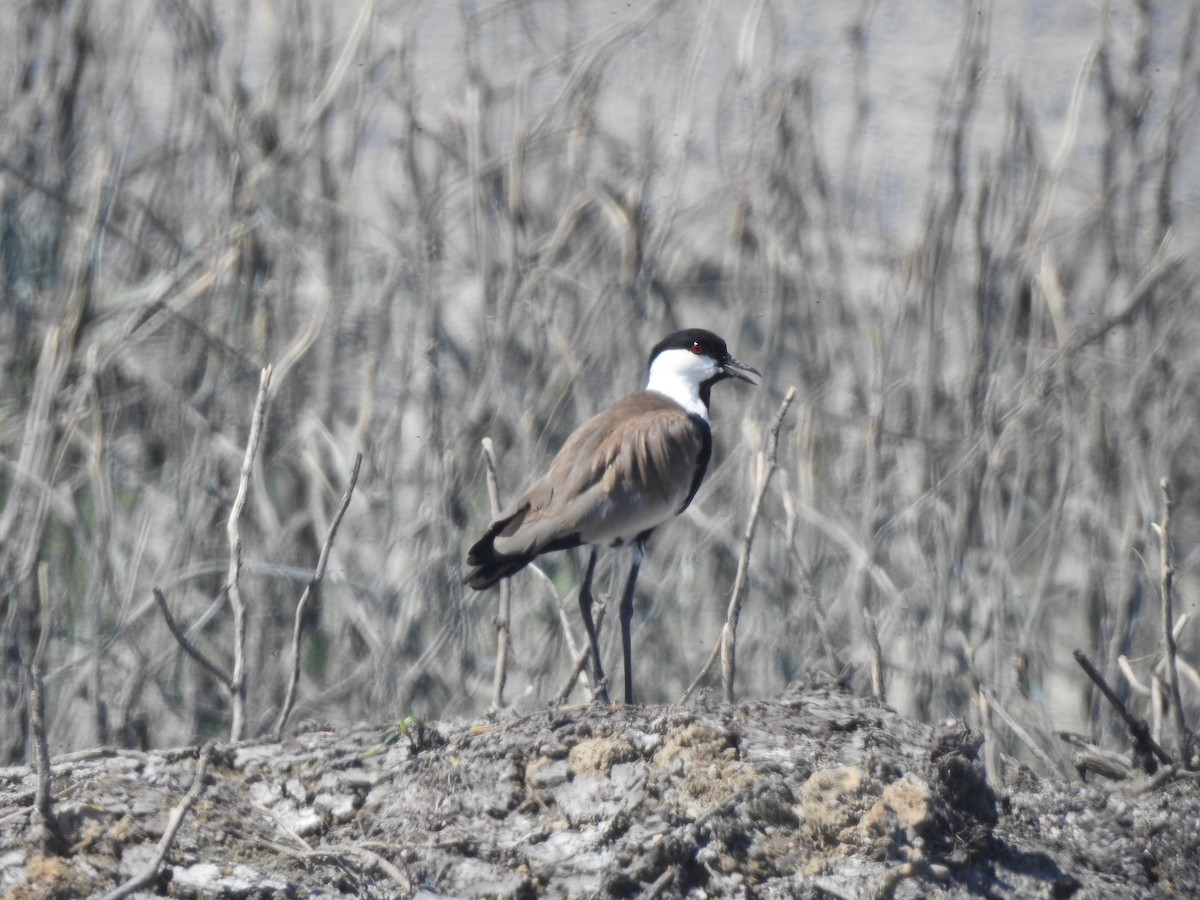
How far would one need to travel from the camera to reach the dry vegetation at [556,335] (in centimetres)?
473

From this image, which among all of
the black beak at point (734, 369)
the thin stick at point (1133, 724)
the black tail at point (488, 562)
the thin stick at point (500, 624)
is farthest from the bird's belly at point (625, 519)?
the thin stick at point (1133, 724)

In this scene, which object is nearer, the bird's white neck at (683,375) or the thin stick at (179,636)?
the thin stick at (179,636)

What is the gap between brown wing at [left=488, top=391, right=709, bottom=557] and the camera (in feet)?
13.0

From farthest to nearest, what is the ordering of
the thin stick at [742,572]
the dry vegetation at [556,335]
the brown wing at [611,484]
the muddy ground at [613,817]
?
the dry vegetation at [556,335]
the brown wing at [611,484]
the thin stick at [742,572]
the muddy ground at [613,817]

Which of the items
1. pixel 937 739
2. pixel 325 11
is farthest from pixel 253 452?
pixel 325 11

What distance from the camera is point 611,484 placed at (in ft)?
13.6

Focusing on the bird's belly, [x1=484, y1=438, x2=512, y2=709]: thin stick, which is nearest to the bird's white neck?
the bird's belly

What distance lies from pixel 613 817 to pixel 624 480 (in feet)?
5.59

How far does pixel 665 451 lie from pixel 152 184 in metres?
2.17

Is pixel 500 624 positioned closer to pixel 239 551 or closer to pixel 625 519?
pixel 625 519

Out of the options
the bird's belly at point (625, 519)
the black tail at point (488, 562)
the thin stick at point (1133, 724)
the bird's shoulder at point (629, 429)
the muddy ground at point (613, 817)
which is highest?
the bird's shoulder at point (629, 429)

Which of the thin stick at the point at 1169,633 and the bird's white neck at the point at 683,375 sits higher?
the bird's white neck at the point at 683,375

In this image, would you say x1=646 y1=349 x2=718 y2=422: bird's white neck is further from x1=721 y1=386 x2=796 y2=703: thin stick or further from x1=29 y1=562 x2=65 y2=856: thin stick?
x1=29 y1=562 x2=65 y2=856: thin stick

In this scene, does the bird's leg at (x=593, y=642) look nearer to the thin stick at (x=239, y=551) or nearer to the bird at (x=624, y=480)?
the bird at (x=624, y=480)
